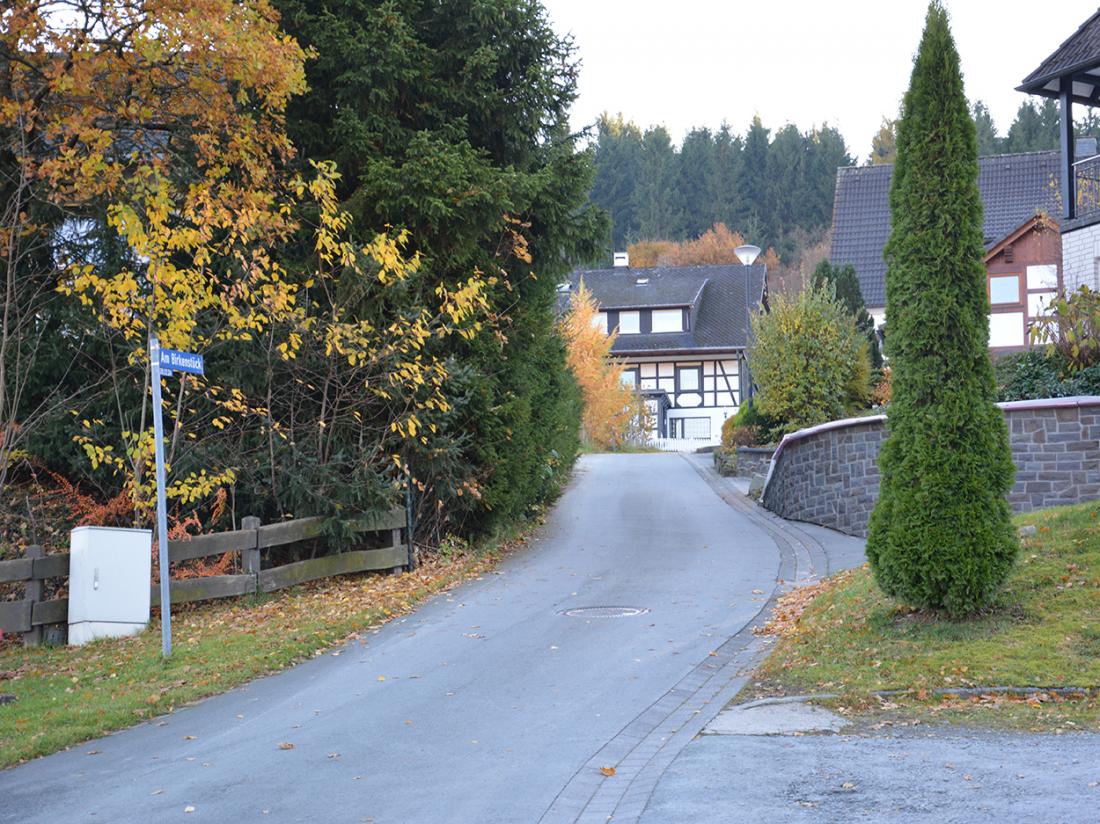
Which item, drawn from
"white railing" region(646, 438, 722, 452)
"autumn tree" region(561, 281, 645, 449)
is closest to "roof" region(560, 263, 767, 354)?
"white railing" region(646, 438, 722, 452)

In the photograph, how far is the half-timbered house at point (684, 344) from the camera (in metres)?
62.0

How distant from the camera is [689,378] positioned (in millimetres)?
62875

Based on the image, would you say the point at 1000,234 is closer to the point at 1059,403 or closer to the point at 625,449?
the point at 625,449

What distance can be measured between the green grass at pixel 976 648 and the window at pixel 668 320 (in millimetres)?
51565

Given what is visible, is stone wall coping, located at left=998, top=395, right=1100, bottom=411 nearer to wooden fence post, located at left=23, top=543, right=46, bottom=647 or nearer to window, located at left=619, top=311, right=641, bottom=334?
wooden fence post, located at left=23, top=543, right=46, bottom=647

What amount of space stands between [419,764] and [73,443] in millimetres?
9667

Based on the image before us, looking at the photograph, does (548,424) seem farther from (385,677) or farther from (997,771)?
(997,771)

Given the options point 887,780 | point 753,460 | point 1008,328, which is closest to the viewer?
point 887,780

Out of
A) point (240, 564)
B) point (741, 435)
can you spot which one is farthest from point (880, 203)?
point (240, 564)

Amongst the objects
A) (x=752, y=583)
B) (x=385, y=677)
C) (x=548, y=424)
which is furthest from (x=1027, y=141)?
(x=385, y=677)

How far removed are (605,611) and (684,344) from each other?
49537mm

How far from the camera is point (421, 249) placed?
57.7ft

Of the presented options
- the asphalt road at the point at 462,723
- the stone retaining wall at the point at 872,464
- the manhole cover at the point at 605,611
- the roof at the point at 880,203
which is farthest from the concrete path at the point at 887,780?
the roof at the point at 880,203

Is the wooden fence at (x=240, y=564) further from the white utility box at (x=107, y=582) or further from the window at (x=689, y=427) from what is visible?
the window at (x=689, y=427)
